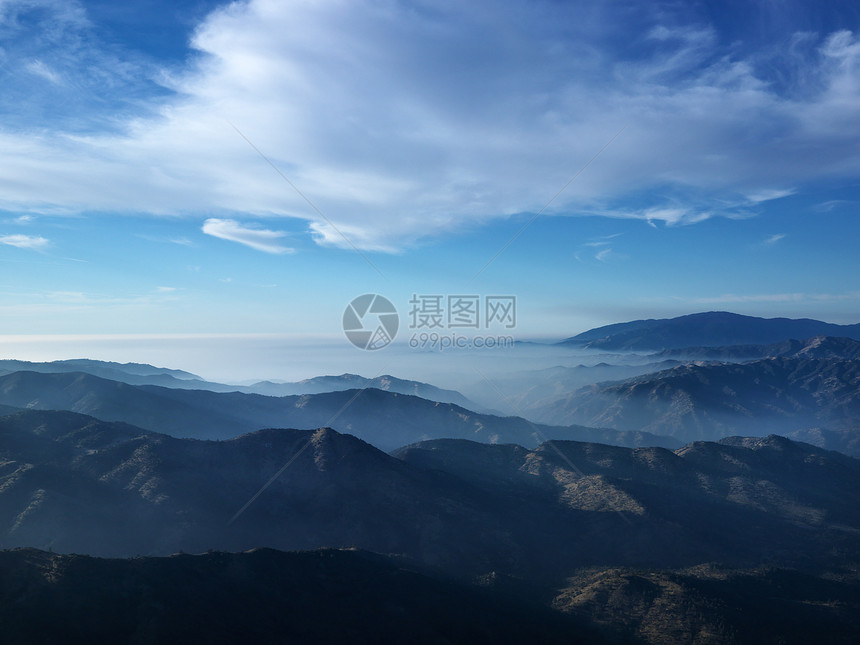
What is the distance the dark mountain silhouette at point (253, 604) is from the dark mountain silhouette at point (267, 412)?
9986 centimetres

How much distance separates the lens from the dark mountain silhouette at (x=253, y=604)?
29.0 metres

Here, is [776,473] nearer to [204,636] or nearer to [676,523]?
[676,523]

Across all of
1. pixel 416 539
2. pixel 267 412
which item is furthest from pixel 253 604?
pixel 267 412

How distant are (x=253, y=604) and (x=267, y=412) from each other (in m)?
145

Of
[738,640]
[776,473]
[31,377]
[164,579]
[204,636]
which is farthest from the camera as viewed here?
[31,377]

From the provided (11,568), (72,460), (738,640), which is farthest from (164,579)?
(72,460)

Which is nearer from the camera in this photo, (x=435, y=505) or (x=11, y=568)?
(x=11, y=568)

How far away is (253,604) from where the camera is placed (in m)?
35.1

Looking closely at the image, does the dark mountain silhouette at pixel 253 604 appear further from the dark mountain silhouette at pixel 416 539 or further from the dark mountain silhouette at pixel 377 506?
the dark mountain silhouette at pixel 377 506

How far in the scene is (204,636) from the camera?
30.2m

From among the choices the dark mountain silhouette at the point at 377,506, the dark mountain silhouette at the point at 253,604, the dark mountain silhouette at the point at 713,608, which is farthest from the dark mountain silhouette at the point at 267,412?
the dark mountain silhouette at the point at 713,608

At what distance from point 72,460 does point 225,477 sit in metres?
24.0

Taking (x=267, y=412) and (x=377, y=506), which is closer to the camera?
(x=377, y=506)

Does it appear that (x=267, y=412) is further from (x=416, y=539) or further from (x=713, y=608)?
(x=713, y=608)
